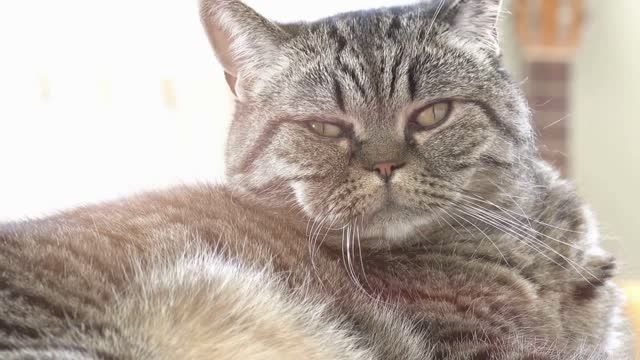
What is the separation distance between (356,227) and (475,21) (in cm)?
42

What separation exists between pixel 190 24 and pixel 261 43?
42.1 inches

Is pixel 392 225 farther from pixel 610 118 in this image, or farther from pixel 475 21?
pixel 610 118

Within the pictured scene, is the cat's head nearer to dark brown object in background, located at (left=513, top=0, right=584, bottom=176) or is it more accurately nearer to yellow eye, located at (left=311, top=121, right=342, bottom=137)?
yellow eye, located at (left=311, top=121, right=342, bottom=137)

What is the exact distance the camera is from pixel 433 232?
1.23 metres

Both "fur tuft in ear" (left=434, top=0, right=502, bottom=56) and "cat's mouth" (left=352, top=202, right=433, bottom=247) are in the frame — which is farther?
"fur tuft in ear" (left=434, top=0, right=502, bottom=56)

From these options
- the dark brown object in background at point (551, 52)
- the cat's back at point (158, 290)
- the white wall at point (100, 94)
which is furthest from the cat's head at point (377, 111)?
the dark brown object in background at point (551, 52)

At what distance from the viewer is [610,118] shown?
3.03m

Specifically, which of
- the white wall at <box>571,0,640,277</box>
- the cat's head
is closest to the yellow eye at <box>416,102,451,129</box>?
the cat's head

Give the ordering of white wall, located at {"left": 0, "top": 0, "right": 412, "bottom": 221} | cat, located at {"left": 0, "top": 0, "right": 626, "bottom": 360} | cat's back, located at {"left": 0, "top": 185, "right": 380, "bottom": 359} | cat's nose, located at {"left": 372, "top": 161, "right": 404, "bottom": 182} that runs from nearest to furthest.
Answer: cat's back, located at {"left": 0, "top": 185, "right": 380, "bottom": 359}, cat, located at {"left": 0, "top": 0, "right": 626, "bottom": 360}, cat's nose, located at {"left": 372, "top": 161, "right": 404, "bottom": 182}, white wall, located at {"left": 0, "top": 0, "right": 412, "bottom": 221}

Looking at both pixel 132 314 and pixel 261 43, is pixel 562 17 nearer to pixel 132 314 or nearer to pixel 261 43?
pixel 261 43

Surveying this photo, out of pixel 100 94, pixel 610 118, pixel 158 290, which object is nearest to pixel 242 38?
→ pixel 158 290

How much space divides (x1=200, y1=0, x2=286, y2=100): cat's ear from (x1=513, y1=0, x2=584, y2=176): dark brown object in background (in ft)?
5.33

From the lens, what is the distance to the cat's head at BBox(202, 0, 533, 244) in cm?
115

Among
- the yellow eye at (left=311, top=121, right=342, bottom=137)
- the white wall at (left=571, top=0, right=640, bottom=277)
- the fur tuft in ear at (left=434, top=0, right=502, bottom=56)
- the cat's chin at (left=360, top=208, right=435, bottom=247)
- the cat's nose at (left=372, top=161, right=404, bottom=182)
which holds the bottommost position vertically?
the white wall at (left=571, top=0, right=640, bottom=277)
